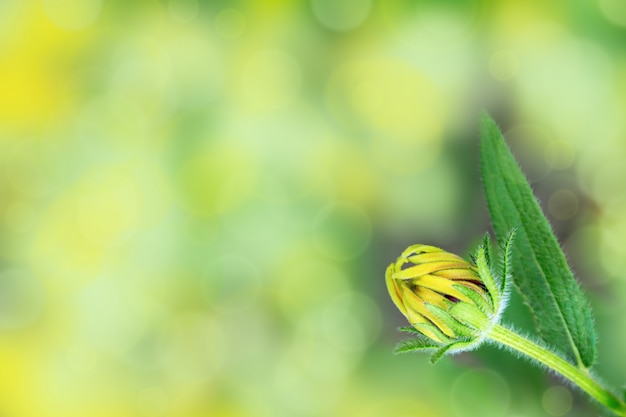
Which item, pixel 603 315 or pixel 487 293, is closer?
pixel 487 293

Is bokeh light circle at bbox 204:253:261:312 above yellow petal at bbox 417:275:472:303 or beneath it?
above

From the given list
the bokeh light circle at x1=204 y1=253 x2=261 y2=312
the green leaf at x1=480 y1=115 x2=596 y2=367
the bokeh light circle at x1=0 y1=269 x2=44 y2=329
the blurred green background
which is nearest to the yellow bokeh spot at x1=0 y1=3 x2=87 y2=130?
the blurred green background

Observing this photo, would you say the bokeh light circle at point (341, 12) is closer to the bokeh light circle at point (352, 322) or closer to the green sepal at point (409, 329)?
the bokeh light circle at point (352, 322)

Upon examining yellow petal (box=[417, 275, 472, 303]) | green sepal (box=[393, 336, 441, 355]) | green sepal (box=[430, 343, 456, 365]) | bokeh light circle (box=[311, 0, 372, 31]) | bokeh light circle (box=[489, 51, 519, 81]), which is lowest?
green sepal (box=[430, 343, 456, 365])

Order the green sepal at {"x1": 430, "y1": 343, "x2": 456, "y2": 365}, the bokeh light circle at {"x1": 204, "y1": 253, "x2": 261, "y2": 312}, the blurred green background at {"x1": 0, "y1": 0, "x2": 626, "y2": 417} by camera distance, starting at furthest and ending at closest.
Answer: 1. the bokeh light circle at {"x1": 204, "y1": 253, "x2": 261, "y2": 312}
2. the blurred green background at {"x1": 0, "y1": 0, "x2": 626, "y2": 417}
3. the green sepal at {"x1": 430, "y1": 343, "x2": 456, "y2": 365}

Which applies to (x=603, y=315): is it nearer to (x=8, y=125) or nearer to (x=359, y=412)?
(x=359, y=412)

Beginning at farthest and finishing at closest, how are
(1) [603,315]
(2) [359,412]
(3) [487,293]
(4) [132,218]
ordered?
(4) [132,218] → (2) [359,412] → (1) [603,315] → (3) [487,293]

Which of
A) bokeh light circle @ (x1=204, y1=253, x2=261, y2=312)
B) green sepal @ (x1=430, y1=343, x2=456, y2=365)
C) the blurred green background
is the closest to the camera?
green sepal @ (x1=430, y1=343, x2=456, y2=365)

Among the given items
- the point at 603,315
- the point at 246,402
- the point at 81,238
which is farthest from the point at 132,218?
the point at 603,315

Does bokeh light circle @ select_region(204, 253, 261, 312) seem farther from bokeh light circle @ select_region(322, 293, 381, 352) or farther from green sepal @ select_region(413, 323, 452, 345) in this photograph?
green sepal @ select_region(413, 323, 452, 345)
